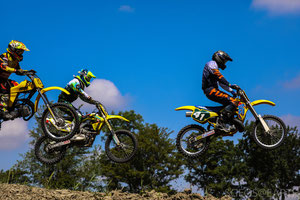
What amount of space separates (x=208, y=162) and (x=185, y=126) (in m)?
40.2

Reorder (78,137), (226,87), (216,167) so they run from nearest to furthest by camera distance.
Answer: (226,87) → (78,137) → (216,167)

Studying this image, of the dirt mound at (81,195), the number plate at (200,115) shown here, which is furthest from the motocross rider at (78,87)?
the number plate at (200,115)

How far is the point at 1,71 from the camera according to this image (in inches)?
452

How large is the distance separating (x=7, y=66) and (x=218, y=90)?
6652 mm

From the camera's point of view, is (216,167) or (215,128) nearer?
(215,128)

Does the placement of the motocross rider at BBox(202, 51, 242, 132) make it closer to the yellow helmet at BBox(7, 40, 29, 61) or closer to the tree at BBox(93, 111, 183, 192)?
the yellow helmet at BBox(7, 40, 29, 61)

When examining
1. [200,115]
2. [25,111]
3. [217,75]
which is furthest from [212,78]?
[25,111]

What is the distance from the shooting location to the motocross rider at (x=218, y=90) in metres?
10.9

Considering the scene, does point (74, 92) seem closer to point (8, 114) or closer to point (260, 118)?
point (8, 114)

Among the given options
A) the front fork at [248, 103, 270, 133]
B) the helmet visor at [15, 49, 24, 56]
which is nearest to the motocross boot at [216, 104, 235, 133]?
the front fork at [248, 103, 270, 133]

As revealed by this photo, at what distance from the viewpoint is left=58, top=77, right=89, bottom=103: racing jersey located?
11898 millimetres

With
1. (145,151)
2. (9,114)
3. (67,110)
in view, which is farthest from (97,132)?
(145,151)

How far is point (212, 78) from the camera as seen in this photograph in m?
11.0

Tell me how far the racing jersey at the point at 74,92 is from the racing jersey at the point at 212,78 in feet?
12.8
